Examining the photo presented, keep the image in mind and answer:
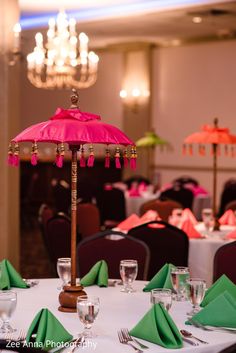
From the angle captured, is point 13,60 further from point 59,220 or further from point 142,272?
point 142,272

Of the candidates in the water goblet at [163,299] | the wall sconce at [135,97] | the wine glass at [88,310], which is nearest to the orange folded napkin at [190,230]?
the water goblet at [163,299]

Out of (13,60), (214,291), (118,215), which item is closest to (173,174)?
(118,215)

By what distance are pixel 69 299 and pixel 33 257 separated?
5532 millimetres

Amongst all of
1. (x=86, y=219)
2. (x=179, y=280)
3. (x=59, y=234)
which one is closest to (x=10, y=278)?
(x=179, y=280)

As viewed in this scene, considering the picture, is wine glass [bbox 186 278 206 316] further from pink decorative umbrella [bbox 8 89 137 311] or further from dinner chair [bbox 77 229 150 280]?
dinner chair [bbox 77 229 150 280]

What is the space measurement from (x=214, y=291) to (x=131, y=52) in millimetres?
10208

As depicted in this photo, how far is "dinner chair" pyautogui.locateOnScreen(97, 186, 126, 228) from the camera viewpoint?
827cm

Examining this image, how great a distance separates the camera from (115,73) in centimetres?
1316

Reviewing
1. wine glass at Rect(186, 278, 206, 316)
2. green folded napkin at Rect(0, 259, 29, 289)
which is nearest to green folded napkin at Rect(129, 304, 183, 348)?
wine glass at Rect(186, 278, 206, 316)

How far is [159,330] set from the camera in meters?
2.42

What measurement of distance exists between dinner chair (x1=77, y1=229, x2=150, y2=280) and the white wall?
788 cm

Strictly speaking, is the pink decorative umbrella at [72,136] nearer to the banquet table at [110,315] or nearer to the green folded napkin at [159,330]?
the banquet table at [110,315]

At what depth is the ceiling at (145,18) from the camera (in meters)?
9.66

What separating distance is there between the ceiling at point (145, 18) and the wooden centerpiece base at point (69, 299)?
22.8 ft
